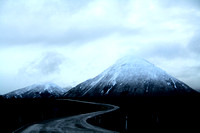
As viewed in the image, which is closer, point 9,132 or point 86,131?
point 86,131

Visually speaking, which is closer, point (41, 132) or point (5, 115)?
point (41, 132)

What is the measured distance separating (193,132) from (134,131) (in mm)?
5539

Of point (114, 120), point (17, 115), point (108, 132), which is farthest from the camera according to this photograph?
point (17, 115)

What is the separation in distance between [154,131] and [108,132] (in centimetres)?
510

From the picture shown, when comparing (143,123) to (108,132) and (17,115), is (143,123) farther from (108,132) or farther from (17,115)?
(17,115)

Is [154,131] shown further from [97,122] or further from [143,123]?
[97,122]

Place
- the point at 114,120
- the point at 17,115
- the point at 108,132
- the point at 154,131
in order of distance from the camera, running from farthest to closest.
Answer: the point at 17,115 → the point at 114,120 → the point at 154,131 → the point at 108,132

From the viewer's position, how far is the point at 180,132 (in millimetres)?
18688

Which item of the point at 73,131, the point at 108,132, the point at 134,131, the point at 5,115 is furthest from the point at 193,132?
the point at 5,115

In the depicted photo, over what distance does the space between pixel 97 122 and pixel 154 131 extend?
923 cm

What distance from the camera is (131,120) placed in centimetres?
2605

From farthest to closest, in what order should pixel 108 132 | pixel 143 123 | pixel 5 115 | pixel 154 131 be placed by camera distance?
pixel 5 115 < pixel 143 123 < pixel 154 131 < pixel 108 132

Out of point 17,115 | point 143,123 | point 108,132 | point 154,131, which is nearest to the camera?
point 108,132

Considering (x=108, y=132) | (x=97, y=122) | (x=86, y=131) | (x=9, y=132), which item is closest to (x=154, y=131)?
(x=108, y=132)
